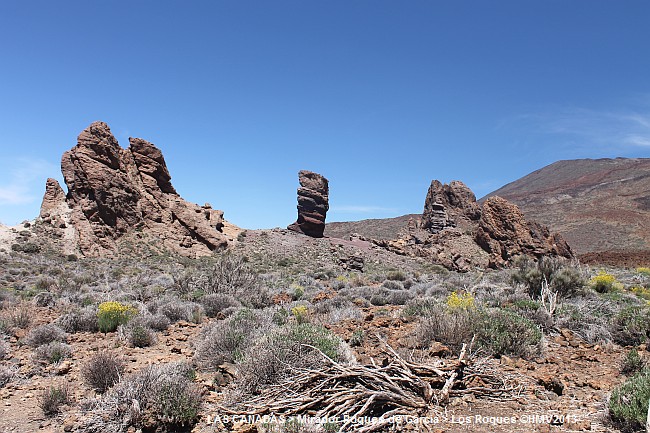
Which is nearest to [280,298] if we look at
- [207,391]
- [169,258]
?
[207,391]

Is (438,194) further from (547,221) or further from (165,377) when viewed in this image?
(165,377)

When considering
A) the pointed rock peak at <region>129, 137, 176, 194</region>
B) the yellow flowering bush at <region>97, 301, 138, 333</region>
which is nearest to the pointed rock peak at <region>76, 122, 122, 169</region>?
the pointed rock peak at <region>129, 137, 176, 194</region>

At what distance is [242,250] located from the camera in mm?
36750

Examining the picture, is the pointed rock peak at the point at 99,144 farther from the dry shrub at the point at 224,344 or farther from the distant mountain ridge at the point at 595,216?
the distant mountain ridge at the point at 595,216

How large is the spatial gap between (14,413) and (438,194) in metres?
47.6

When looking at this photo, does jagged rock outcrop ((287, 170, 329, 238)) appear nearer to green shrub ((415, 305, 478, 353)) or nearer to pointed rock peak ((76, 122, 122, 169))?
pointed rock peak ((76, 122, 122, 169))

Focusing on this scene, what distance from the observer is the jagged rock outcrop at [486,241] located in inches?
1244

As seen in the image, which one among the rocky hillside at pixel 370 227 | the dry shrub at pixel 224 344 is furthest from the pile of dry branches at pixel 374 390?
the rocky hillside at pixel 370 227

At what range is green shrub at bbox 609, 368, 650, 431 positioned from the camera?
12.2 feet

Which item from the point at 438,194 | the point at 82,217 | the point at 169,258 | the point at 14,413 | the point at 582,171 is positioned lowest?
the point at 14,413

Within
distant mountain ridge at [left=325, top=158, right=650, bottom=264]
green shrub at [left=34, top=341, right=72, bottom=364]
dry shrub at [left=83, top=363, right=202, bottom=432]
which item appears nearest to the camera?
dry shrub at [left=83, top=363, right=202, bottom=432]

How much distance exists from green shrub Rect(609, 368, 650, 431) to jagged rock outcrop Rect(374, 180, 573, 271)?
2773 cm

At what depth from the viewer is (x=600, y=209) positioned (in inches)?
2901

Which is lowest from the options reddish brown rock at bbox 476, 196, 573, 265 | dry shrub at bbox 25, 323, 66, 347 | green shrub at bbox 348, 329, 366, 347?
green shrub at bbox 348, 329, 366, 347
